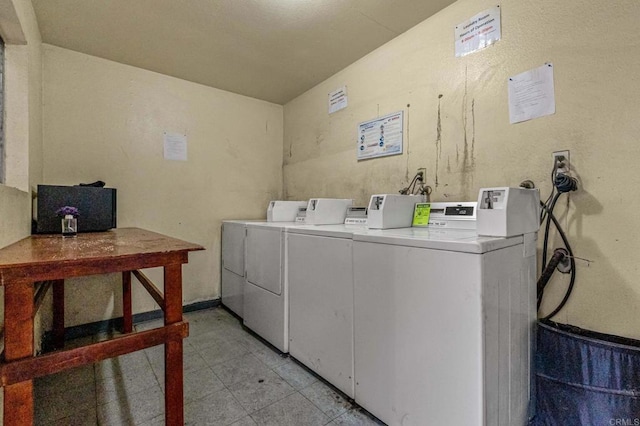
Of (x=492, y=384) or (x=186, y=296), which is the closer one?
(x=492, y=384)

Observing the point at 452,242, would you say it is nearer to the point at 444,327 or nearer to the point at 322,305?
the point at 444,327

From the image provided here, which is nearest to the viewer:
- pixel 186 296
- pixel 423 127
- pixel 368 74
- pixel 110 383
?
pixel 110 383

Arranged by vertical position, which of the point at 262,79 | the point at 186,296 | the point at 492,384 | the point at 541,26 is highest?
the point at 262,79

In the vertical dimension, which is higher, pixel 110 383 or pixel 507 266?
pixel 507 266

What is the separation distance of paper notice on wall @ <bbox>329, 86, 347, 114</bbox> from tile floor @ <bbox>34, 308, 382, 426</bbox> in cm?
221

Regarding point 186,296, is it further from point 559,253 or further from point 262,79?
point 559,253

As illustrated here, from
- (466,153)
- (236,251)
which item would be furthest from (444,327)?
(236,251)

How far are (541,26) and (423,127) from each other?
2.56 ft

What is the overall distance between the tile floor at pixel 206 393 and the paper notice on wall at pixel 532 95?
5.87 feet

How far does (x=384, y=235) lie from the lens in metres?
1.38

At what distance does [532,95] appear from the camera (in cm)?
152

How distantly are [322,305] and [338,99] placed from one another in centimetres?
197

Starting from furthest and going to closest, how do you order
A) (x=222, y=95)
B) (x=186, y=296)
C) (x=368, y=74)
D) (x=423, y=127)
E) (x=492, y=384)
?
(x=222, y=95), (x=186, y=296), (x=368, y=74), (x=423, y=127), (x=492, y=384)

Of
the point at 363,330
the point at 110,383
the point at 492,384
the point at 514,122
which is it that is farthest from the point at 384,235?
the point at 110,383
